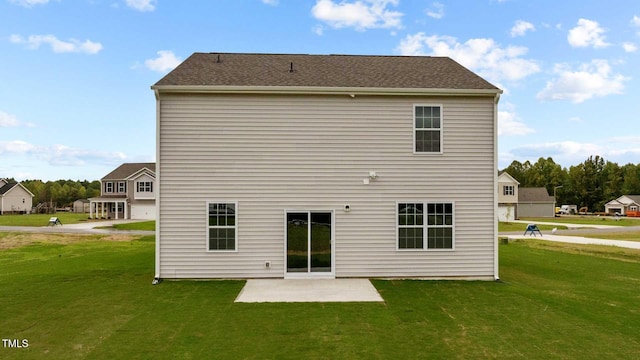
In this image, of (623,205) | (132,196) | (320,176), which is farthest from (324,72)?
(623,205)

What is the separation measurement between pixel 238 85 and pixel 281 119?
149 cm

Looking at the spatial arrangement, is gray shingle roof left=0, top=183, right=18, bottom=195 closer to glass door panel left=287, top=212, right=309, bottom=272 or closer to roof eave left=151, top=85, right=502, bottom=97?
roof eave left=151, top=85, right=502, bottom=97

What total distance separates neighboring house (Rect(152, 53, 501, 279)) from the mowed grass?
3.08 ft

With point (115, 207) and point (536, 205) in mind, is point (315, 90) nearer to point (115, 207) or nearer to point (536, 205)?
point (115, 207)

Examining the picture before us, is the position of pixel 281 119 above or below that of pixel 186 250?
above

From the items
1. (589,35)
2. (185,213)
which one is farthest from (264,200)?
(589,35)

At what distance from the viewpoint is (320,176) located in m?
10.8

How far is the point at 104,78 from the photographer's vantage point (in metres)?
19.2

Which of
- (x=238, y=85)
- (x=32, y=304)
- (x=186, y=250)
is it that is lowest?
(x=32, y=304)

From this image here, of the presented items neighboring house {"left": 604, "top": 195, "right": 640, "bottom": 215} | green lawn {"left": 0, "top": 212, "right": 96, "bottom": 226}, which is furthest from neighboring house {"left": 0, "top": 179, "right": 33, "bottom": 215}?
neighboring house {"left": 604, "top": 195, "right": 640, "bottom": 215}

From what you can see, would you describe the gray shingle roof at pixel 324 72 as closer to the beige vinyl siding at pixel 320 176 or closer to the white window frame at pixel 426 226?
the beige vinyl siding at pixel 320 176

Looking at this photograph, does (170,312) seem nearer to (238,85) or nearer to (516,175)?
(238,85)

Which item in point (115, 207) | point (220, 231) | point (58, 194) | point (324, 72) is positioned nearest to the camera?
point (220, 231)

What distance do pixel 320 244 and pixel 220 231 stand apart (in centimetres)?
278
